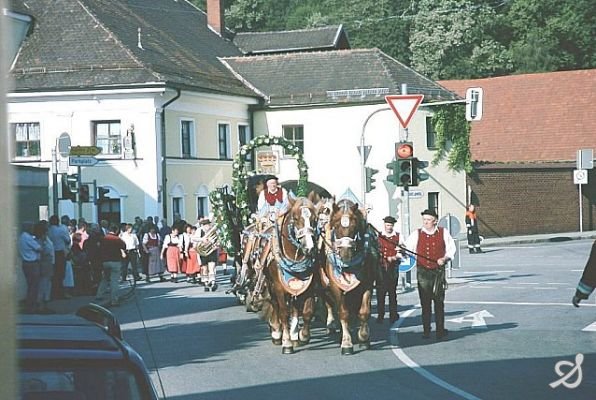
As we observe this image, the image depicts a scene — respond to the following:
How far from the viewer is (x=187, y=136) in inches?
1772

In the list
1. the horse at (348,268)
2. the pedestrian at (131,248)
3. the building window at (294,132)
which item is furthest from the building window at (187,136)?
the horse at (348,268)

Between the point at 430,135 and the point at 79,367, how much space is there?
46560 millimetres

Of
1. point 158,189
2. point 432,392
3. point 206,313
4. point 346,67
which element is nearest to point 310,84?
point 346,67

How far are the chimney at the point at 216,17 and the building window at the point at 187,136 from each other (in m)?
13.8

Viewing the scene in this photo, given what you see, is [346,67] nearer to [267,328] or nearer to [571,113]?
[571,113]

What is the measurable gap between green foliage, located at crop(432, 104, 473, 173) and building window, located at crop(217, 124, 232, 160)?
A: 9.32 metres

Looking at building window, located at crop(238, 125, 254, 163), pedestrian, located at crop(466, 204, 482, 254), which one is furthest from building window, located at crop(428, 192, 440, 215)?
pedestrian, located at crop(466, 204, 482, 254)

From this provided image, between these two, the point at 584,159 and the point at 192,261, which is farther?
the point at 584,159

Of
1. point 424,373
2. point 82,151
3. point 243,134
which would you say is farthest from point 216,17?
point 424,373

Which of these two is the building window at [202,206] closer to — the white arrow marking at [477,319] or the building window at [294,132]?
the building window at [294,132]

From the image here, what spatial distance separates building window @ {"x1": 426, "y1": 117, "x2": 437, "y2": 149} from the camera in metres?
49.5

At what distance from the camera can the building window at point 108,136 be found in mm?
42094

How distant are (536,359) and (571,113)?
44.9 meters

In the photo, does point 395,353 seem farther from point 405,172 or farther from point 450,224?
point 450,224
